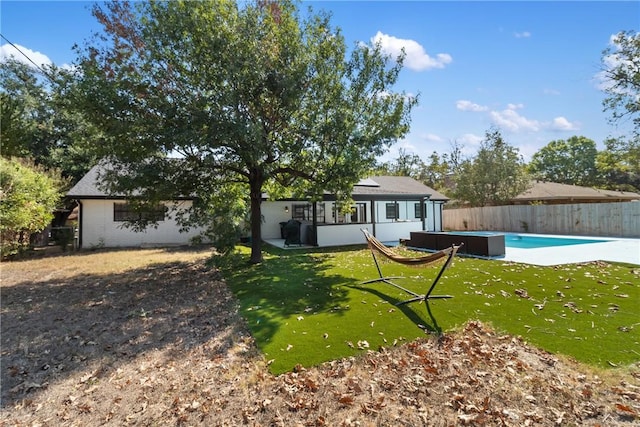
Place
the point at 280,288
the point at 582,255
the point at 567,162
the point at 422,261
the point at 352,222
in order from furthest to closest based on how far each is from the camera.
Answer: the point at 567,162
the point at 352,222
the point at 582,255
the point at 280,288
the point at 422,261

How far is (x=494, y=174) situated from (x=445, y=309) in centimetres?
2162

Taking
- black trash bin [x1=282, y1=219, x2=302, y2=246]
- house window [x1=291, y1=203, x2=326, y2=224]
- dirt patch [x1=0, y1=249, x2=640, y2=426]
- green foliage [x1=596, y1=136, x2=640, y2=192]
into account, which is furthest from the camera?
green foliage [x1=596, y1=136, x2=640, y2=192]

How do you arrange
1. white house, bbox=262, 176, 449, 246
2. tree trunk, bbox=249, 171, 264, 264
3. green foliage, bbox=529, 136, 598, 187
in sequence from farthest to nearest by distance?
green foliage, bbox=529, 136, 598, 187 < white house, bbox=262, 176, 449, 246 < tree trunk, bbox=249, 171, 264, 264

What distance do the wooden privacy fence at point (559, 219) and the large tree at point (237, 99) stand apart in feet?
47.2

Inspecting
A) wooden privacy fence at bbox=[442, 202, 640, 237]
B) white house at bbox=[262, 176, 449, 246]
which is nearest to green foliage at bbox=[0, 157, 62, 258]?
white house at bbox=[262, 176, 449, 246]

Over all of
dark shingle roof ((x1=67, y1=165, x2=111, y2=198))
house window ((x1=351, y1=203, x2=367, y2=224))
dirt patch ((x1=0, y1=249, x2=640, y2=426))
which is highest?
dark shingle roof ((x1=67, y1=165, x2=111, y2=198))

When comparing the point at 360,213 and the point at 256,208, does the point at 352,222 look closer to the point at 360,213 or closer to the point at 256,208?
the point at 360,213

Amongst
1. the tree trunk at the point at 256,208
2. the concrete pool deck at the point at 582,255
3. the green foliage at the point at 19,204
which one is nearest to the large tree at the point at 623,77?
the concrete pool deck at the point at 582,255

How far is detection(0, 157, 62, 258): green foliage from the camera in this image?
982 cm

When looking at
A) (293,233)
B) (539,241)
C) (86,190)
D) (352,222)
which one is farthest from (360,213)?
(86,190)

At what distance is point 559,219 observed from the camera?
719 inches

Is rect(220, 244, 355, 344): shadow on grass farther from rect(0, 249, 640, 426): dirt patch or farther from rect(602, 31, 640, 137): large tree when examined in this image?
rect(602, 31, 640, 137): large tree

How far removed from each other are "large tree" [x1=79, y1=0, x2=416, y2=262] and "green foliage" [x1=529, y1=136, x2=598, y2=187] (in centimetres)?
4004

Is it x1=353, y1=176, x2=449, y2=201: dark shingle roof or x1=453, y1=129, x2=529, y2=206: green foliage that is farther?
x1=453, y1=129, x2=529, y2=206: green foliage
